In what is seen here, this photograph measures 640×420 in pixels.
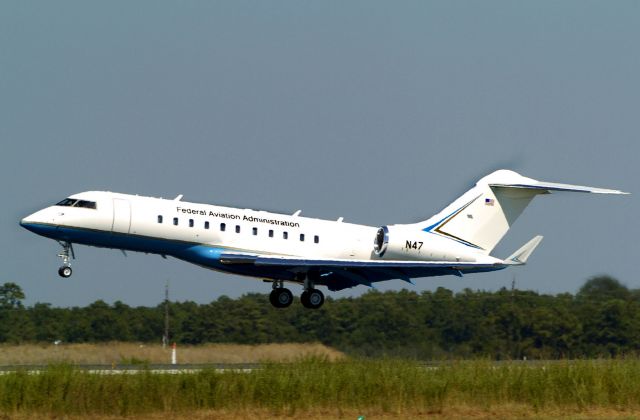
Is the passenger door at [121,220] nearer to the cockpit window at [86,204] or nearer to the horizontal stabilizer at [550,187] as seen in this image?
the cockpit window at [86,204]

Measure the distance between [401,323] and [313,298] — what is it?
297cm

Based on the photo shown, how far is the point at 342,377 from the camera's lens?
2364 cm

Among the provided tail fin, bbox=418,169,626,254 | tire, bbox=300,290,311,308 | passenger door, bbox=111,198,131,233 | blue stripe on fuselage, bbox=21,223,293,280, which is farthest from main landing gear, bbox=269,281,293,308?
passenger door, bbox=111,198,131,233

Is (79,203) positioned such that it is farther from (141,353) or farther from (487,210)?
(487,210)

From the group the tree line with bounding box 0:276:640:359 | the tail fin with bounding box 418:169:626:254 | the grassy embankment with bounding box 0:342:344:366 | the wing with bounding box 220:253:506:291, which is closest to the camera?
the grassy embankment with bounding box 0:342:344:366

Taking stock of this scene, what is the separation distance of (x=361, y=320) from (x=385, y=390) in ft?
43.3

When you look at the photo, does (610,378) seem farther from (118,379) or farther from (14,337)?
(14,337)

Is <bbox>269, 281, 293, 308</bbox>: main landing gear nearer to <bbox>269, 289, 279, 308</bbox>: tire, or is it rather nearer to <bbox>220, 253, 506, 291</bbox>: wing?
<bbox>269, 289, 279, 308</bbox>: tire

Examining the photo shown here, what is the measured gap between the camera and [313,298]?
117 ft

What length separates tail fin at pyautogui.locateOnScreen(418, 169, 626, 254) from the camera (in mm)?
36844

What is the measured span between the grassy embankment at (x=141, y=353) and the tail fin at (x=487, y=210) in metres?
5.85

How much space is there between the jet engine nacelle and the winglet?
2.77 metres

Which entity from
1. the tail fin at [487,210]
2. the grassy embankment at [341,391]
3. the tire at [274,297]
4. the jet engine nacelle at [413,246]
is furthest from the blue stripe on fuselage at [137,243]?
the grassy embankment at [341,391]

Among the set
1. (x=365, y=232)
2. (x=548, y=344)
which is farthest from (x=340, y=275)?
(x=548, y=344)
